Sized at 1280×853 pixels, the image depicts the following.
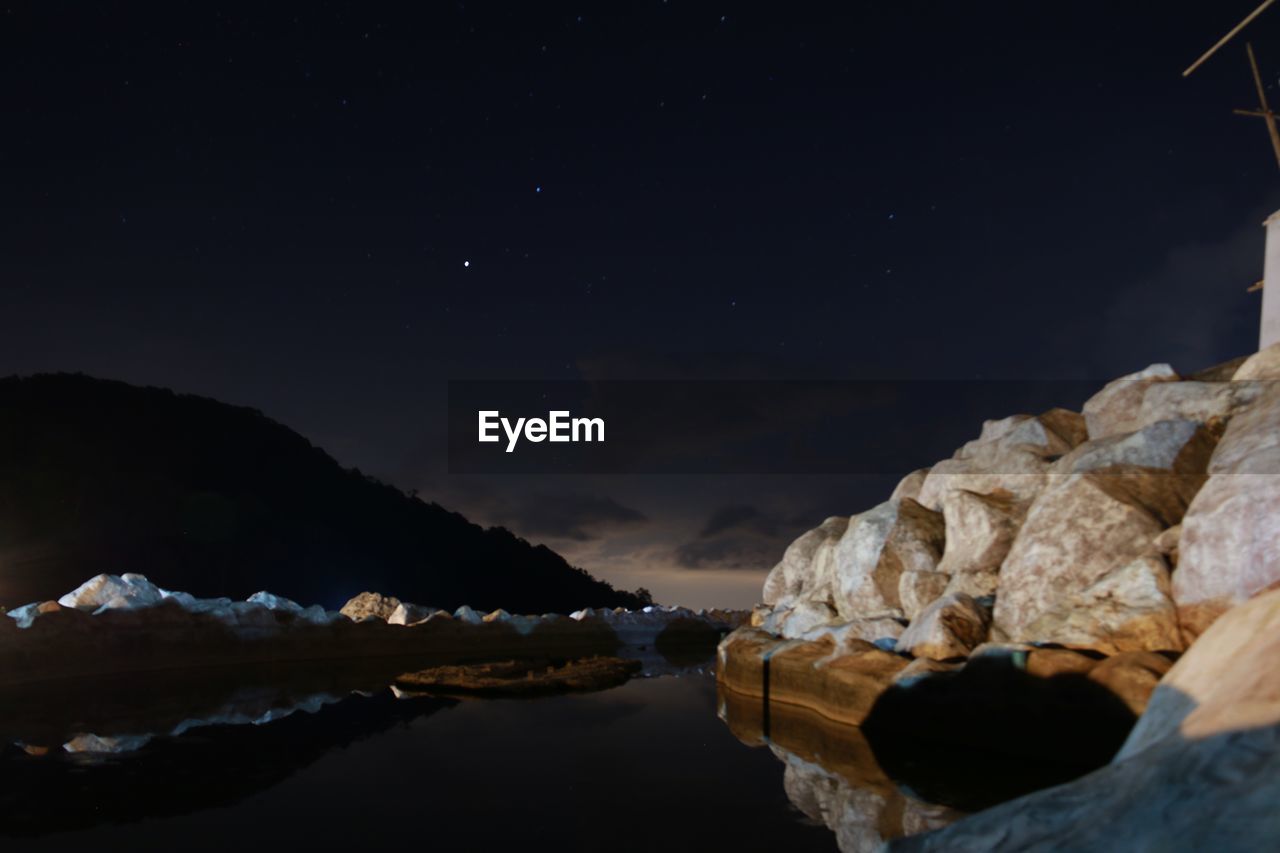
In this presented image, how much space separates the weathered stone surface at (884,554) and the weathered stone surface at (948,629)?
2.68m

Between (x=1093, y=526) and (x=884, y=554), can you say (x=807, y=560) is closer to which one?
(x=884, y=554)

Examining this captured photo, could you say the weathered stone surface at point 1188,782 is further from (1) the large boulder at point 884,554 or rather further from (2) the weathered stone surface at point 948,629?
(1) the large boulder at point 884,554

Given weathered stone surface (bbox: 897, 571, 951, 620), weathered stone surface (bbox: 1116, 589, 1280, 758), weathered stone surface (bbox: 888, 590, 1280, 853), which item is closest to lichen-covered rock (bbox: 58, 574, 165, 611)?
weathered stone surface (bbox: 897, 571, 951, 620)

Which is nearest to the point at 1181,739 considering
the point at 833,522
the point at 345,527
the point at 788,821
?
the point at 788,821

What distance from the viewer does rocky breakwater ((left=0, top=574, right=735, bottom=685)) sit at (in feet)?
53.0

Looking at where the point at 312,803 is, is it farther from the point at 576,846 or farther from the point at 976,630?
the point at 976,630

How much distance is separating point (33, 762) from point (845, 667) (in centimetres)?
1058

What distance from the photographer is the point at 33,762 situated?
8.81 metres

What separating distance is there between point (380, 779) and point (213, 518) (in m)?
58.6

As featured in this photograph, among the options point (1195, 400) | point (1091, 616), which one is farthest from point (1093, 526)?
point (1195, 400)

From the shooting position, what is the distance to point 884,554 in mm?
15922

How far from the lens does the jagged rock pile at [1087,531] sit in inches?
358

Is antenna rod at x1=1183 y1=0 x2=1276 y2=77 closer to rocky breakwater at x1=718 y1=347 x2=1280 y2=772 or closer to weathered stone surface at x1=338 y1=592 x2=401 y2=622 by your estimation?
rocky breakwater at x1=718 y1=347 x2=1280 y2=772

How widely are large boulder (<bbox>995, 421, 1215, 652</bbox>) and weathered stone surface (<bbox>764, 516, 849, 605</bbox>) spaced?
7.84 metres
